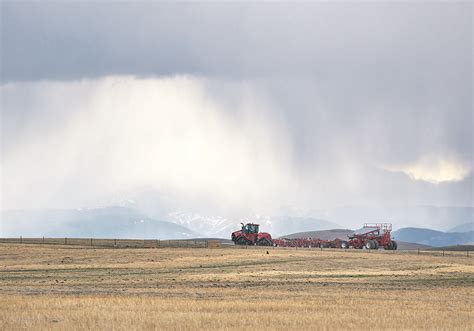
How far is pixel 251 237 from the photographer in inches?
5910

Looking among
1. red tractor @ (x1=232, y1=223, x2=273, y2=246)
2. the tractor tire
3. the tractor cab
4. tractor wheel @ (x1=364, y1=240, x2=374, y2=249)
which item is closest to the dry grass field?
tractor wheel @ (x1=364, y1=240, x2=374, y2=249)

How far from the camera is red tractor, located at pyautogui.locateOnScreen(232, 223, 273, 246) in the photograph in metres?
150

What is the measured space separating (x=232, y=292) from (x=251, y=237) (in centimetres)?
9187

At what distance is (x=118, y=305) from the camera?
47.1 m

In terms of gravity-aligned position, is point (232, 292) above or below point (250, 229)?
below

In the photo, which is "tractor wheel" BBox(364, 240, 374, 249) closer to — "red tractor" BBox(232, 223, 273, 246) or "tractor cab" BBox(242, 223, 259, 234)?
"red tractor" BBox(232, 223, 273, 246)

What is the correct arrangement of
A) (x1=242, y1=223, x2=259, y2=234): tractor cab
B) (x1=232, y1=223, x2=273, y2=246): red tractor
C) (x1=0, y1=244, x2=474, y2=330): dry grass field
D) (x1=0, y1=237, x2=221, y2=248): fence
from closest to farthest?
(x1=0, y1=244, x2=474, y2=330): dry grass field, (x1=0, y1=237, x2=221, y2=248): fence, (x1=232, y1=223, x2=273, y2=246): red tractor, (x1=242, y1=223, x2=259, y2=234): tractor cab

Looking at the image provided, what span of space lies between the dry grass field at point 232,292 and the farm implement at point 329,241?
3175 centimetres

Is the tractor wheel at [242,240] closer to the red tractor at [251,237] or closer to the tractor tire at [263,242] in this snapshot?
the red tractor at [251,237]

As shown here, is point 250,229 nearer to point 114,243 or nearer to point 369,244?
point 369,244

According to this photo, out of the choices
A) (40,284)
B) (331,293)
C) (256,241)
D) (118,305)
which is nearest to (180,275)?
(40,284)

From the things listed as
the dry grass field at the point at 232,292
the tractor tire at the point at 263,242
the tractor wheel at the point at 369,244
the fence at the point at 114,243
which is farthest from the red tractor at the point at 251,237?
the dry grass field at the point at 232,292

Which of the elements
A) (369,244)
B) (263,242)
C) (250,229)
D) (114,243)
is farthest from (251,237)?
(114,243)

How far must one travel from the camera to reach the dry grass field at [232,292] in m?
41.5
